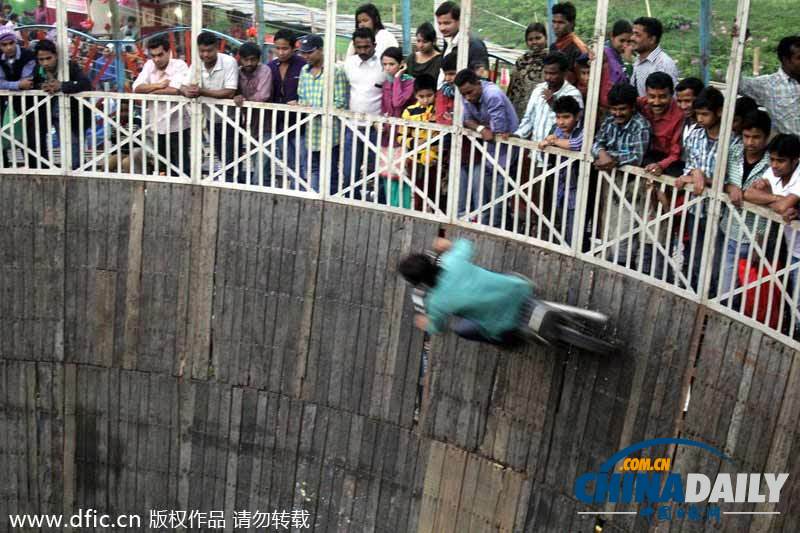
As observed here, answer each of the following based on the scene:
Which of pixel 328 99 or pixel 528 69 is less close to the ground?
pixel 528 69

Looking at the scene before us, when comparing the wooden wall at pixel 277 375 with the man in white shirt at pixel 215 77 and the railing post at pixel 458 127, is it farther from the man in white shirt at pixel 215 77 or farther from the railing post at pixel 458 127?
the man in white shirt at pixel 215 77

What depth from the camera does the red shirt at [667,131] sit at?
9.60 metres

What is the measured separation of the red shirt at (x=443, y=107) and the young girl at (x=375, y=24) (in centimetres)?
83

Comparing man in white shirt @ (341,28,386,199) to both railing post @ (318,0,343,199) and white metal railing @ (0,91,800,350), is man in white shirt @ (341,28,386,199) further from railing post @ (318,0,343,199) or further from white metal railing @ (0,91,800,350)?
railing post @ (318,0,343,199)

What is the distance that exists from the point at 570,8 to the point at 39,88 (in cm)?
580

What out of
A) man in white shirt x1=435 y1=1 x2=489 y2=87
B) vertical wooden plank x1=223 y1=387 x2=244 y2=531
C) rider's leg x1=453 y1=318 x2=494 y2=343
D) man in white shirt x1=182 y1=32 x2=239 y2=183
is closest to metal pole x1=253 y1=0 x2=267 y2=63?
man in white shirt x1=182 y1=32 x2=239 y2=183

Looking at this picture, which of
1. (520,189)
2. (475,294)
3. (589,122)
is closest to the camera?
(475,294)

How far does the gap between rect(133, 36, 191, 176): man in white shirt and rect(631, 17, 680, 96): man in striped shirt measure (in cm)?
496

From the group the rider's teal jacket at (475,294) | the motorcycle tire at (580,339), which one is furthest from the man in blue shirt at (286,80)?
the motorcycle tire at (580,339)

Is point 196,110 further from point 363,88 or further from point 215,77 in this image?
point 363,88

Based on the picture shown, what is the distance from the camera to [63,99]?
12766mm

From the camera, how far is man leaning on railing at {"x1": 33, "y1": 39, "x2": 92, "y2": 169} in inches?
491

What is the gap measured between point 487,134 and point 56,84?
15.7ft

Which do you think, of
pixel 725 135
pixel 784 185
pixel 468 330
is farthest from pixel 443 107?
pixel 784 185
